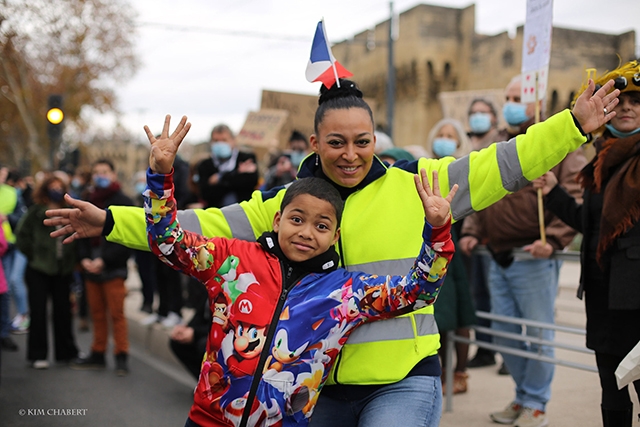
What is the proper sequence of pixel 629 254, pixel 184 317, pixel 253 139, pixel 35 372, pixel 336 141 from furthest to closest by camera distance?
1. pixel 253 139
2. pixel 184 317
3. pixel 35 372
4. pixel 629 254
5. pixel 336 141

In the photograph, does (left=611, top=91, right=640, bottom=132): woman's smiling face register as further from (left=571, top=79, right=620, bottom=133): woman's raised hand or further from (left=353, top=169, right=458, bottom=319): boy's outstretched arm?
(left=353, top=169, right=458, bottom=319): boy's outstretched arm

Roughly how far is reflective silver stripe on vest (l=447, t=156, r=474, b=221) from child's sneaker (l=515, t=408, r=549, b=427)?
7.26 feet

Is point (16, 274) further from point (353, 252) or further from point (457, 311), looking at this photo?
point (353, 252)

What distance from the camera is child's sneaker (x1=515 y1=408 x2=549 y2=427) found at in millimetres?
4355

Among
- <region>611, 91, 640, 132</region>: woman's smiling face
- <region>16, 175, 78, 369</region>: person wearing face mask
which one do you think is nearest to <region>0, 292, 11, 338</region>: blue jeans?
<region>16, 175, 78, 369</region>: person wearing face mask

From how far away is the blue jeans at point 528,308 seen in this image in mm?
4398

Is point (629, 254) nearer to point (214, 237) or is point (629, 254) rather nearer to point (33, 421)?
point (214, 237)

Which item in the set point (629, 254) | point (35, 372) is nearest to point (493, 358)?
point (629, 254)

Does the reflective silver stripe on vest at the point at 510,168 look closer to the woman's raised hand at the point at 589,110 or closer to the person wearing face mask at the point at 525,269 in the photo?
the woman's raised hand at the point at 589,110

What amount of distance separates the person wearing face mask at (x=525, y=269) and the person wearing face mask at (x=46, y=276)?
15.1ft

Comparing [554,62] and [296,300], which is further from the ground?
[554,62]

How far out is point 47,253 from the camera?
7.28 m

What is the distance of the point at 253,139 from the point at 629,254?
8.06m

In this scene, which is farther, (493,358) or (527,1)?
(493,358)
